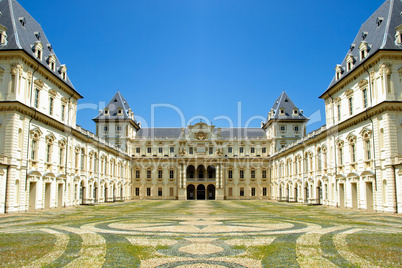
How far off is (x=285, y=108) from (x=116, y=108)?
38999 mm

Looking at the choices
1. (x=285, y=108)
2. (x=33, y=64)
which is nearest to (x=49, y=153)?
(x=33, y=64)

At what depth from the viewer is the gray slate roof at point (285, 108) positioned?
266 ft

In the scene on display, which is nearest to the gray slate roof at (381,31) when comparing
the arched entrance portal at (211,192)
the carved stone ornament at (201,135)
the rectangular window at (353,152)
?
the rectangular window at (353,152)

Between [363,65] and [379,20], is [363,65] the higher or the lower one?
the lower one

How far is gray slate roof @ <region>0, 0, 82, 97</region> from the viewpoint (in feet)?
108

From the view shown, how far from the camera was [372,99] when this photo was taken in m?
34.3

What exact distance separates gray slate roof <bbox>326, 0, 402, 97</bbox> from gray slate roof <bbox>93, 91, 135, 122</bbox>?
171 ft

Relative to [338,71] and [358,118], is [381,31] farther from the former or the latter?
[358,118]

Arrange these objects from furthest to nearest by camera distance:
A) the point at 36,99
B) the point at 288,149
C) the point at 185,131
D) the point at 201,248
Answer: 1. the point at 185,131
2. the point at 288,149
3. the point at 36,99
4. the point at 201,248

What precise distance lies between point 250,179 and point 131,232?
67.0m

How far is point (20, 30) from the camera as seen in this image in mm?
34969

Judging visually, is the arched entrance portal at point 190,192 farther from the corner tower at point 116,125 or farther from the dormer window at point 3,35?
the dormer window at point 3,35

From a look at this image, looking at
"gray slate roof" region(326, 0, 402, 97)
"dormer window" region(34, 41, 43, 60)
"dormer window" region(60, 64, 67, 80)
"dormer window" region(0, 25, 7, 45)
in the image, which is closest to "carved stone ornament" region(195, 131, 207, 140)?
"dormer window" region(60, 64, 67, 80)

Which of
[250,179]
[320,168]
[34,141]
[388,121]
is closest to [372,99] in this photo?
[388,121]
